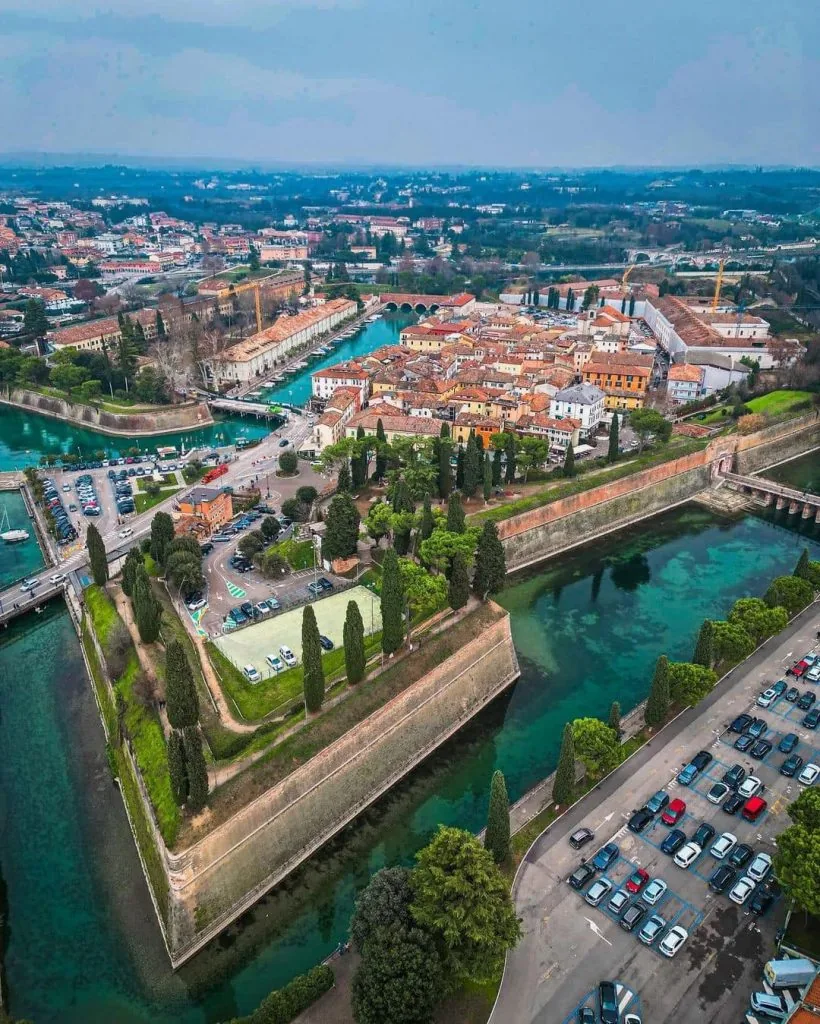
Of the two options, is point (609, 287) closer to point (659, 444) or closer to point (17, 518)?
point (659, 444)

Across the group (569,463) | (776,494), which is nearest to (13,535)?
(569,463)

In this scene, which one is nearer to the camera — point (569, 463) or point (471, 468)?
point (471, 468)

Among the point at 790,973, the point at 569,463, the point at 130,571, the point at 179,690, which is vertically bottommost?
the point at 790,973

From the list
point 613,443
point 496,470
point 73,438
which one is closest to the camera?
point 496,470

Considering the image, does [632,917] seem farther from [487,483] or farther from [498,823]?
[487,483]

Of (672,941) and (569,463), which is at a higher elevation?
(569,463)

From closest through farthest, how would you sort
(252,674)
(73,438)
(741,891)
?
(741,891)
(252,674)
(73,438)
